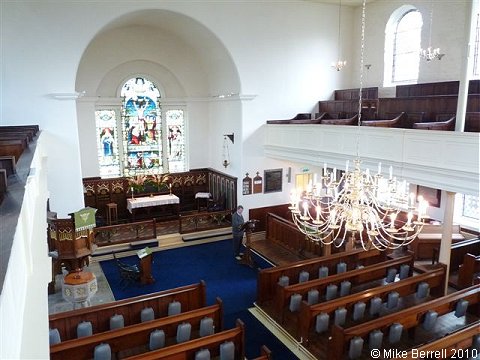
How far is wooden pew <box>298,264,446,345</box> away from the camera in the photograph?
752cm

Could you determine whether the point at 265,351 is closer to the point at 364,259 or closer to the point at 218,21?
the point at 364,259

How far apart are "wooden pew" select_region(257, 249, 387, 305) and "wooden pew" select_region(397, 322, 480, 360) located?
3.64 metres

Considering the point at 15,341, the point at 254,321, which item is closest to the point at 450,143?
the point at 254,321

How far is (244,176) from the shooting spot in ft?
47.1

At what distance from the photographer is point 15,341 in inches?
66.5

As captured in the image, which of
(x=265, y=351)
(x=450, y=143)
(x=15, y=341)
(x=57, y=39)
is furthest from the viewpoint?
(x=57, y=39)

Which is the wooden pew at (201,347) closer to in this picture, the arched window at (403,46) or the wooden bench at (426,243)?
the wooden bench at (426,243)

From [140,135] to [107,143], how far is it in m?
1.33

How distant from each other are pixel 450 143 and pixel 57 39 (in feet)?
34.8

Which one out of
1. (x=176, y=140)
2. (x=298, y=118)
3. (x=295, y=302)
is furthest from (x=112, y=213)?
(x=295, y=302)

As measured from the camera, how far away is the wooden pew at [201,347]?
6.11 m

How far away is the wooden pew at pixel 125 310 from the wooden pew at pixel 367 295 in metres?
2.21

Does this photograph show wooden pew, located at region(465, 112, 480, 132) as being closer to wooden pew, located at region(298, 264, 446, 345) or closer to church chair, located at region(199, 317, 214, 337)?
wooden pew, located at region(298, 264, 446, 345)

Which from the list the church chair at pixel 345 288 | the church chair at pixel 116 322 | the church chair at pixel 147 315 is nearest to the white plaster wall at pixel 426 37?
the church chair at pixel 345 288
